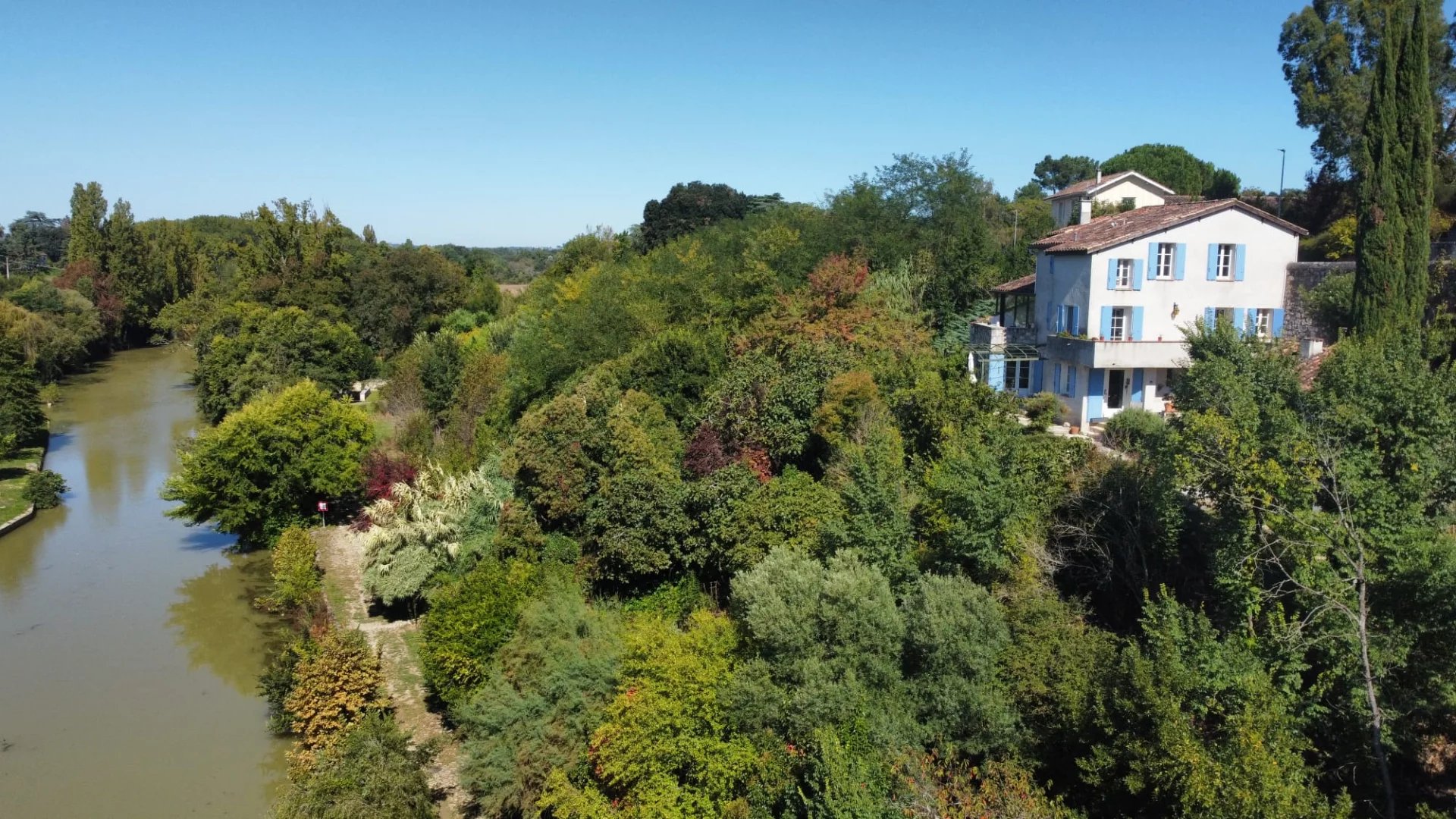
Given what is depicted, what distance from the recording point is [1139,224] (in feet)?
83.3

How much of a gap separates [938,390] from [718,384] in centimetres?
727

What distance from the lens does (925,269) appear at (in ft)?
103

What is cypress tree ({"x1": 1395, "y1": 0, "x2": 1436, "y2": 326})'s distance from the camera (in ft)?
70.2

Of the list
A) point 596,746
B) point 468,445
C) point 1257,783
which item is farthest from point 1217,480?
point 468,445

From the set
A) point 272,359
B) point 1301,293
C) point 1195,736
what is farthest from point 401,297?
point 1195,736

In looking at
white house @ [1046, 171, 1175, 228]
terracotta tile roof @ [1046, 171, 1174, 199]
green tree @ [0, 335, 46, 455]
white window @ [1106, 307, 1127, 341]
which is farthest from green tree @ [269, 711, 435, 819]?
terracotta tile roof @ [1046, 171, 1174, 199]

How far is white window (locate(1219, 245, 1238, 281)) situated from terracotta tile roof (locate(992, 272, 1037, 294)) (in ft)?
16.4

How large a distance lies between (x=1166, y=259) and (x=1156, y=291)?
859 millimetres

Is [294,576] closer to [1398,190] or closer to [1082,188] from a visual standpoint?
[1398,190]

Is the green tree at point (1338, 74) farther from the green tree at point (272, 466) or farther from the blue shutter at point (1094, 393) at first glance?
the green tree at point (272, 466)

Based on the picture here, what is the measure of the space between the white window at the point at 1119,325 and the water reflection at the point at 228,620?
2222cm

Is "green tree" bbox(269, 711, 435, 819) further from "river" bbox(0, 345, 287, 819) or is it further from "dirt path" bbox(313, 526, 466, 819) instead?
"river" bbox(0, 345, 287, 819)

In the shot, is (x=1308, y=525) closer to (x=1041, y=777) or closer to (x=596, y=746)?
(x=1041, y=777)

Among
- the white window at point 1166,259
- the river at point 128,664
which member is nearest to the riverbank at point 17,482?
the river at point 128,664
